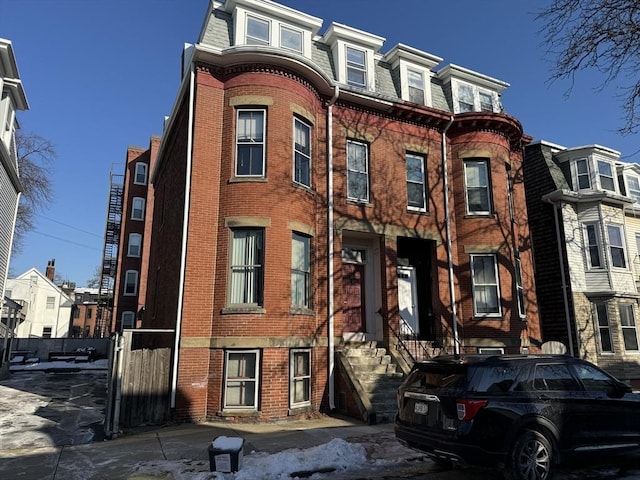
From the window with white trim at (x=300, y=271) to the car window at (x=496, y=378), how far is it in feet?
22.3

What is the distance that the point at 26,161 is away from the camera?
1167 inches

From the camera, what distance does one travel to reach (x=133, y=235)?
40812 millimetres

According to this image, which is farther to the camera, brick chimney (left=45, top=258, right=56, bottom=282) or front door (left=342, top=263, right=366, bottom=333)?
brick chimney (left=45, top=258, right=56, bottom=282)

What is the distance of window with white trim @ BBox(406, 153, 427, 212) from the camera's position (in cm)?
1608

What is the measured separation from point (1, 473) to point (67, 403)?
7752 mm

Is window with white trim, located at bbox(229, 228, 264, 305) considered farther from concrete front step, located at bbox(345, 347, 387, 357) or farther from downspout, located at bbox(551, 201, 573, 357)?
downspout, located at bbox(551, 201, 573, 357)

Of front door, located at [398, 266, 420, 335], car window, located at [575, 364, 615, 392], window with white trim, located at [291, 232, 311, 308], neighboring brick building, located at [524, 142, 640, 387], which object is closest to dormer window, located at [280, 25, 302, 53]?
window with white trim, located at [291, 232, 311, 308]

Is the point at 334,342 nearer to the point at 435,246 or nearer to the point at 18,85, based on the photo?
the point at 435,246

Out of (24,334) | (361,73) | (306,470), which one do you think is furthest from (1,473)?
(24,334)

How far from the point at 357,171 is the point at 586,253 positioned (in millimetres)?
12736

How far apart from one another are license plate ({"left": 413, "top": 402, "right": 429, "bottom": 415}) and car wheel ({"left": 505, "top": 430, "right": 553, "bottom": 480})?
46.8 inches

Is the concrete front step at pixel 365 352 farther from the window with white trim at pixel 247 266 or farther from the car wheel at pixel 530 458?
the car wheel at pixel 530 458

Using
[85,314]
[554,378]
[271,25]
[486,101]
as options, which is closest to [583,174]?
[486,101]

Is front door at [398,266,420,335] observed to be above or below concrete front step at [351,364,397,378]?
above
